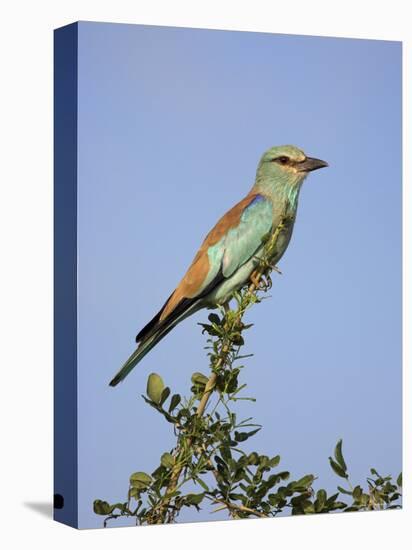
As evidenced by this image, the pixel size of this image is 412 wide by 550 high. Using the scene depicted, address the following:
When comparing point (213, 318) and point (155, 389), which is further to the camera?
point (213, 318)

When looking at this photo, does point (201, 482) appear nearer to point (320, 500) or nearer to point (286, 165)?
point (320, 500)

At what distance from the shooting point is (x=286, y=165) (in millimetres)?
7078

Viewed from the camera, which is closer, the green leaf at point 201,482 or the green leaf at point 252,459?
the green leaf at point 201,482

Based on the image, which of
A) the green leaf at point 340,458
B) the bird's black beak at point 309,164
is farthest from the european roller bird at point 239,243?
the green leaf at point 340,458

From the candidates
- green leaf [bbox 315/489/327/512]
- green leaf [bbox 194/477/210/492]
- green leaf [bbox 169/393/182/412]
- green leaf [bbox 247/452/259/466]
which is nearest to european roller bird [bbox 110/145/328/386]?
A: green leaf [bbox 169/393/182/412]

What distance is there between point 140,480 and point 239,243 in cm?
114

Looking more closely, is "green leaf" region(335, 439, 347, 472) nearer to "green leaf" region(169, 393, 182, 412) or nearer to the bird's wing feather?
"green leaf" region(169, 393, 182, 412)

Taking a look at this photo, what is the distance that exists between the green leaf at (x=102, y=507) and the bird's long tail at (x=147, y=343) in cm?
51

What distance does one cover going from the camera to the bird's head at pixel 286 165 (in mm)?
7027

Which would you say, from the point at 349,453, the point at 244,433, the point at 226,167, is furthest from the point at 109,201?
the point at 349,453

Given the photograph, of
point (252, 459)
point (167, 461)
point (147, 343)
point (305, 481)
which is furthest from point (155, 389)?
point (305, 481)

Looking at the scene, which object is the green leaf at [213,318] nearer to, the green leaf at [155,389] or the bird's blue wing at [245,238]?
the bird's blue wing at [245,238]

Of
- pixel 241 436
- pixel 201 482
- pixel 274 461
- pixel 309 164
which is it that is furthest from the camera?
pixel 309 164

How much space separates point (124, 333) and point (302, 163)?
1.19 meters
